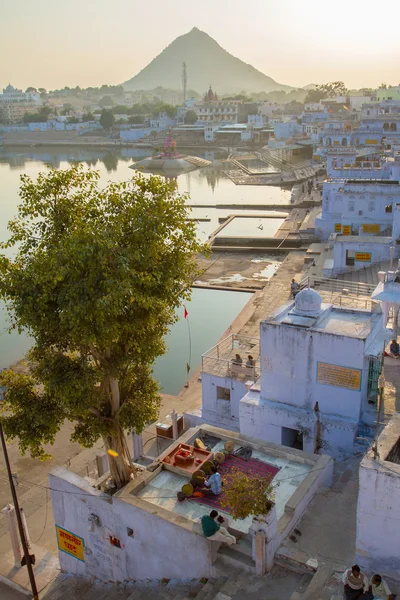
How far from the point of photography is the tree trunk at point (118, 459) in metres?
10.5

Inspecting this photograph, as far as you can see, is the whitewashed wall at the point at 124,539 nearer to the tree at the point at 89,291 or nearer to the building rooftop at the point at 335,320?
the tree at the point at 89,291

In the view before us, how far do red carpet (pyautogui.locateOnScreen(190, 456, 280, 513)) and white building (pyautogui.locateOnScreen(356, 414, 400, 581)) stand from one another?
8.44 ft

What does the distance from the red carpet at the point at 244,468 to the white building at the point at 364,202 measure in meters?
23.9

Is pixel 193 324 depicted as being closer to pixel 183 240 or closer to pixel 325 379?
pixel 325 379

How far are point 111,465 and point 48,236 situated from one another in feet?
15.6

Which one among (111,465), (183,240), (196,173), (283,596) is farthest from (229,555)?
(196,173)

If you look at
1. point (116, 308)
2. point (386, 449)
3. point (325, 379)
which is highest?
point (116, 308)

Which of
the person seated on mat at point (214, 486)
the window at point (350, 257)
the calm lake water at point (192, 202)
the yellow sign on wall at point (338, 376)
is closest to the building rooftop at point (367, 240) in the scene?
the window at point (350, 257)

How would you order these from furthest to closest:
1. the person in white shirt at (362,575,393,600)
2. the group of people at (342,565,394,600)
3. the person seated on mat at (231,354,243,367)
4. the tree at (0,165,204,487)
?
the person seated on mat at (231,354,243,367)
the tree at (0,165,204,487)
the person in white shirt at (362,575,393,600)
the group of people at (342,565,394,600)

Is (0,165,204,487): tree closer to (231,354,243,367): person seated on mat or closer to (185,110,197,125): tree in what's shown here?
(231,354,243,367): person seated on mat

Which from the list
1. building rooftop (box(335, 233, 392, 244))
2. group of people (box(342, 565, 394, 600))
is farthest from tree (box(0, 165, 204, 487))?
building rooftop (box(335, 233, 392, 244))

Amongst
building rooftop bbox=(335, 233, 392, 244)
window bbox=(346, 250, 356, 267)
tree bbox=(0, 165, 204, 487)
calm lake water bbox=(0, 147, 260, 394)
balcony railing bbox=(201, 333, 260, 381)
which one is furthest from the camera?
window bbox=(346, 250, 356, 267)

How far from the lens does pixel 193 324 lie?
2700cm

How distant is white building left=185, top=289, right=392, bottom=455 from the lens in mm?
11461
